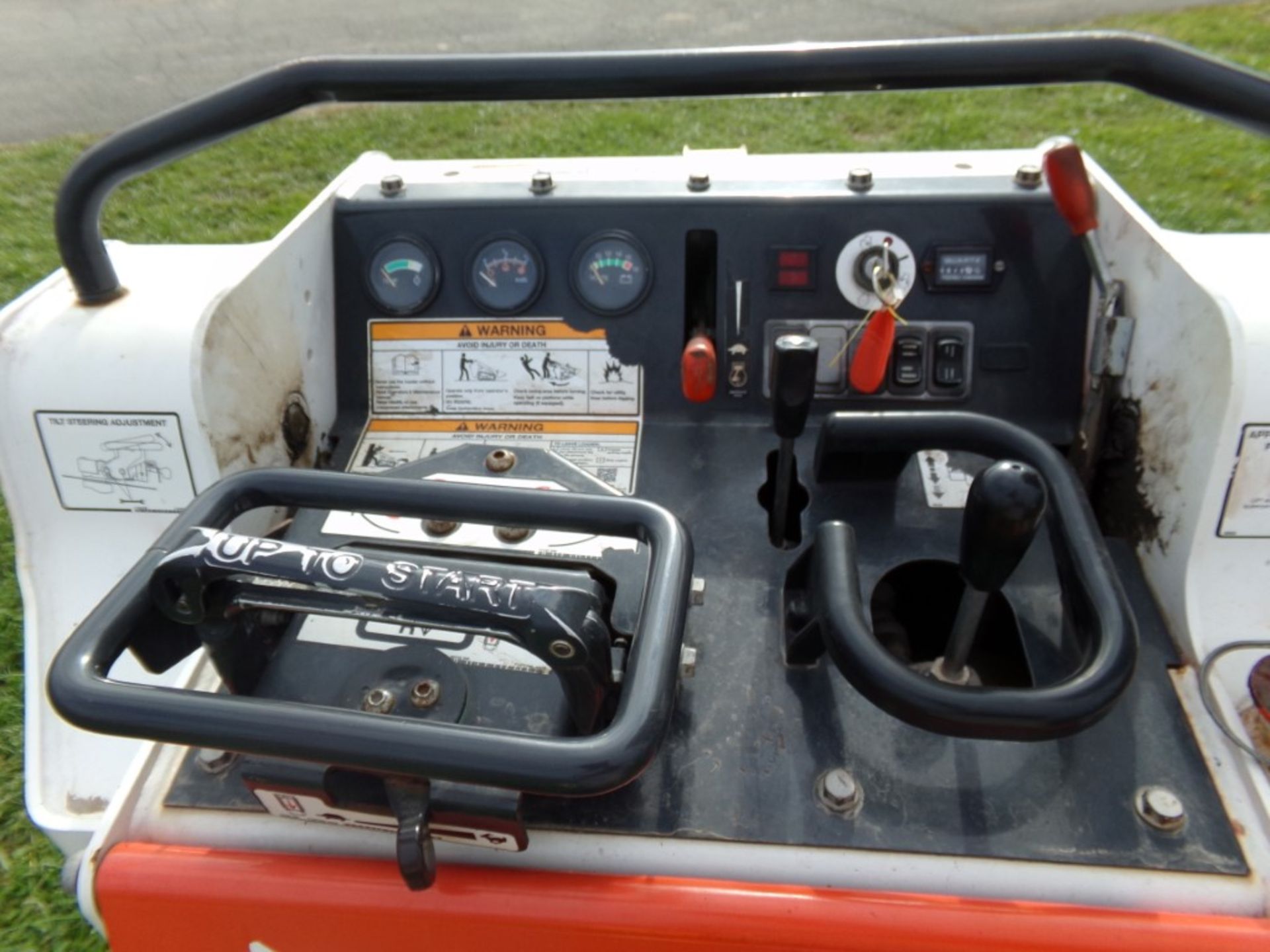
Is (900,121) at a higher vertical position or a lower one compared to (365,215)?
lower

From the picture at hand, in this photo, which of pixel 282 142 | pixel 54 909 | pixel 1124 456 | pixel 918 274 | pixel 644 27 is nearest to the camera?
pixel 1124 456

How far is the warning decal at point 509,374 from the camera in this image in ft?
4.80

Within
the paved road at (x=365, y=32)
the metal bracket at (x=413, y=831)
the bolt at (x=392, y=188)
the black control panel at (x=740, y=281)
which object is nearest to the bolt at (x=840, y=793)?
the metal bracket at (x=413, y=831)

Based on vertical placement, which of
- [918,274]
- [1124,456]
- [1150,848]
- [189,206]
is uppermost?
[918,274]

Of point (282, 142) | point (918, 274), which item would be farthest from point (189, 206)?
point (918, 274)

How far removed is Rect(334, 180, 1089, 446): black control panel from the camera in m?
1.40

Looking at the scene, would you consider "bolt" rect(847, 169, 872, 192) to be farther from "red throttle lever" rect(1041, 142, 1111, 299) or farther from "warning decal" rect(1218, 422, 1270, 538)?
"warning decal" rect(1218, 422, 1270, 538)

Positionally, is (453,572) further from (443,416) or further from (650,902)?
(443,416)

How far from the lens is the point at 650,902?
0.82 m

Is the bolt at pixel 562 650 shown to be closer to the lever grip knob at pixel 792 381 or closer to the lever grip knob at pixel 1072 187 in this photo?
the lever grip knob at pixel 792 381

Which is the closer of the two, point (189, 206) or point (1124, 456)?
point (1124, 456)

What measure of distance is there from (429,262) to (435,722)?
949mm

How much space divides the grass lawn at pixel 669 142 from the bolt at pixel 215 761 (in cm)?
342

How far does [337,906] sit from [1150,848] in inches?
28.6
